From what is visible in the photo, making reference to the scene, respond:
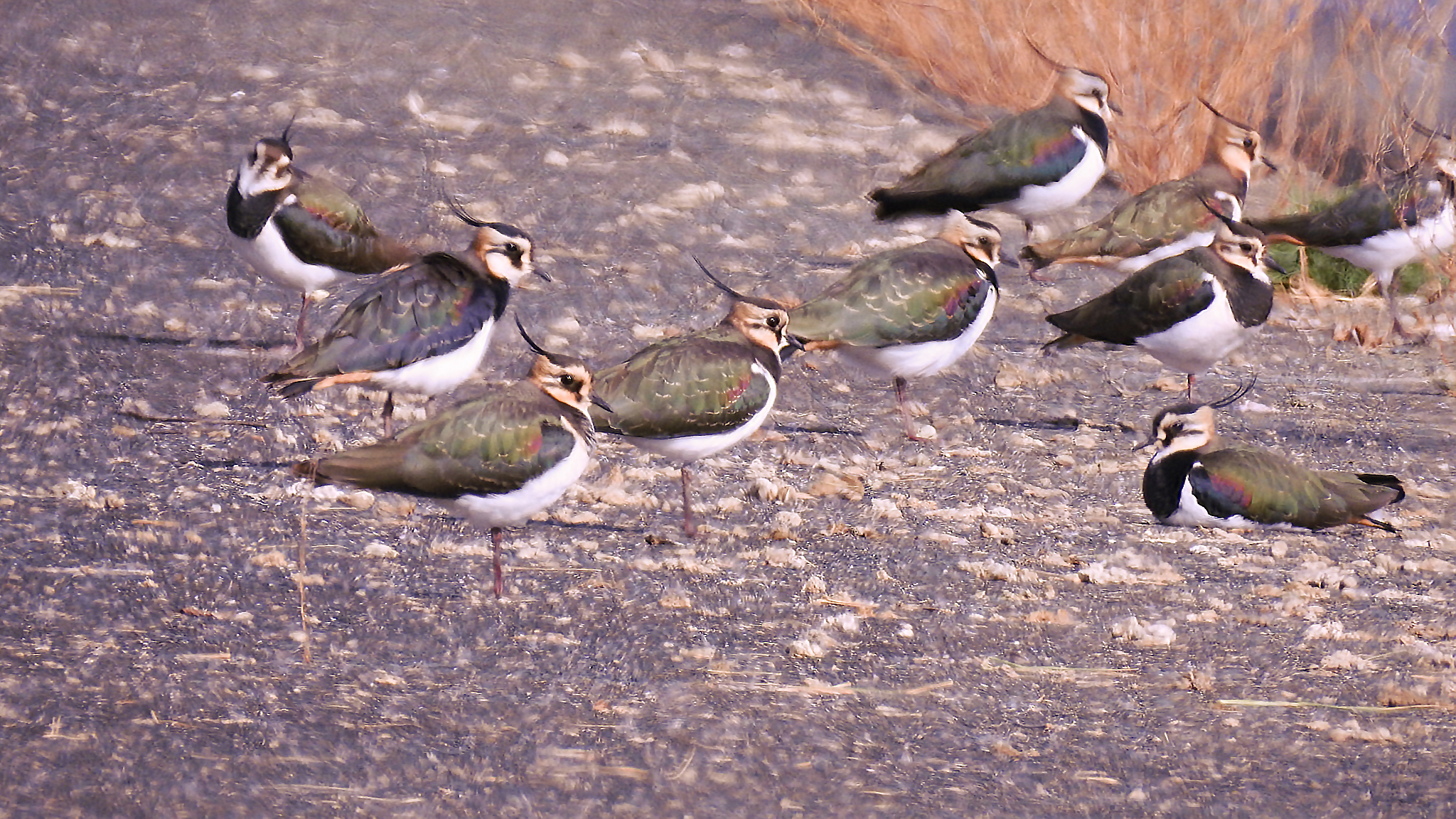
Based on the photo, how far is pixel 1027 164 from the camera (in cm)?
688

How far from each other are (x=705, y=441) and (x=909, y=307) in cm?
113

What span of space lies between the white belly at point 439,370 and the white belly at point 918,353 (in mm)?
1452

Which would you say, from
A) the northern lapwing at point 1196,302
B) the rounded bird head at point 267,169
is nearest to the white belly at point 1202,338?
the northern lapwing at point 1196,302

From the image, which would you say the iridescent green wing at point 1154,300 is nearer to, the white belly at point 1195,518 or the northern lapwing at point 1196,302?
the northern lapwing at point 1196,302

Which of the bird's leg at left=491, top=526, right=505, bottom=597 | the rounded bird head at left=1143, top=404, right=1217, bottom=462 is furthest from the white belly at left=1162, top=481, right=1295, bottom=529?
the bird's leg at left=491, top=526, right=505, bottom=597

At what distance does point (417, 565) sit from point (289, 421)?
1.39 metres

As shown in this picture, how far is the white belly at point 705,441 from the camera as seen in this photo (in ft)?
16.8

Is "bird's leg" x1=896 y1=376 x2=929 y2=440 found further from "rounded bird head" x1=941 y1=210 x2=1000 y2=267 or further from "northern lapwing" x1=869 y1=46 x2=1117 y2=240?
"northern lapwing" x1=869 y1=46 x2=1117 y2=240

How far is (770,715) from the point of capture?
14.9 ft

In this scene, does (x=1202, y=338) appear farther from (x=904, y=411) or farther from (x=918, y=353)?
(x=904, y=411)

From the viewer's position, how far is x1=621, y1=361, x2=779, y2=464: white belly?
511 cm

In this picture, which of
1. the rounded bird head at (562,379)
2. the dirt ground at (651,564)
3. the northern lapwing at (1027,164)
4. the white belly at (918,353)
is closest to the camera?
the dirt ground at (651,564)

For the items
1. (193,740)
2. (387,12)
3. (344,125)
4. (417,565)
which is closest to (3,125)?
(344,125)

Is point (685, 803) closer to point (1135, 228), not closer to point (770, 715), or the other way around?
point (770, 715)
